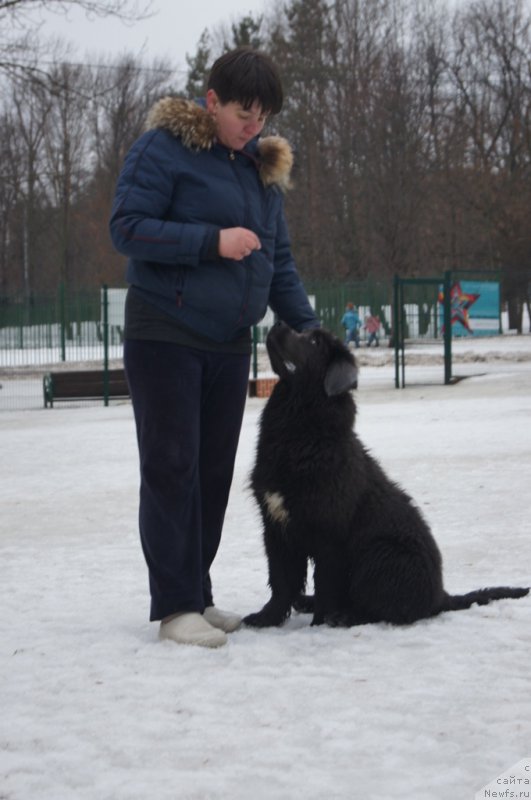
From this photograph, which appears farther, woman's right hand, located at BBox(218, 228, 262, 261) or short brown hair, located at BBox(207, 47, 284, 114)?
short brown hair, located at BBox(207, 47, 284, 114)

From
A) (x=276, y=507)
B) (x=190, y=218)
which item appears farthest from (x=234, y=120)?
(x=276, y=507)

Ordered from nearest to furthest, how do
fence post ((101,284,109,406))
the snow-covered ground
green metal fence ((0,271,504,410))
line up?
the snow-covered ground
fence post ((101,284,109,406))
green metal fence ((0,271,504,410))

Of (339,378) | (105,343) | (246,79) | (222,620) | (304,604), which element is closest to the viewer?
(246,79)

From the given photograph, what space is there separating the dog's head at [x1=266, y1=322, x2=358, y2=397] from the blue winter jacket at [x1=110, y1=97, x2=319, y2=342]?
0.14 m

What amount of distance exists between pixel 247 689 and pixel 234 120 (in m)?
1.97

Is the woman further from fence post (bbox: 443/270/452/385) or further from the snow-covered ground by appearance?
fence post (bbox: 443/270/452/385)

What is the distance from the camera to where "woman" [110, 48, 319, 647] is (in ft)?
Result: 12.6

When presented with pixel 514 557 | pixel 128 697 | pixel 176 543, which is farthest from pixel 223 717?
pixel 514 557

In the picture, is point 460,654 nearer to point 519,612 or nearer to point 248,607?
point 519,612

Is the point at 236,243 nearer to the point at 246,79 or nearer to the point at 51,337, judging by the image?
the point at 246,79

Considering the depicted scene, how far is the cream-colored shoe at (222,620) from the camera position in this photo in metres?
4.14

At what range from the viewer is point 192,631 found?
3.89m

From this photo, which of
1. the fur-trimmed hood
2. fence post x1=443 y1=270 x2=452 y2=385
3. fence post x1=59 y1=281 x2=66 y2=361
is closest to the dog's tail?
the fur-trimmed hood

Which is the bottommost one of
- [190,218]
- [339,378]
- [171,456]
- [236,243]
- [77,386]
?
[77,386]
